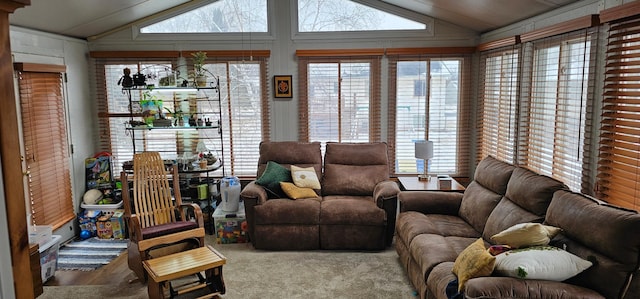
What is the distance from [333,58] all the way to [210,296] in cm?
336

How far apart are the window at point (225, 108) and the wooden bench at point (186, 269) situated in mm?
2381

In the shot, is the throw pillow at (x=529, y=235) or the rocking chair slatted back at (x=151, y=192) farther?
the rocking chair slatted back at (x=151, y=192)

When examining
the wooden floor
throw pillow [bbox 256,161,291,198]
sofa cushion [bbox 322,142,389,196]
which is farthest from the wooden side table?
the wooden floor

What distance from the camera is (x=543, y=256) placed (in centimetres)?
247

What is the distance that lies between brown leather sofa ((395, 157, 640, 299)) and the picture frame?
2228 mm

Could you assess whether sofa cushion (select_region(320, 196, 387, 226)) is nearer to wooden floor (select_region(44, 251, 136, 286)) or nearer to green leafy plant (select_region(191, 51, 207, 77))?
wooden floor (select_region(44, 251, 136, 286))

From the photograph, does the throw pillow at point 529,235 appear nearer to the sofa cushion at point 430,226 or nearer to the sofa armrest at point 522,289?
the sofa armrest at point 522,289

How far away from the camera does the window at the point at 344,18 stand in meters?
5.64

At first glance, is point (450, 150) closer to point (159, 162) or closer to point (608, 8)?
point (608, 8)

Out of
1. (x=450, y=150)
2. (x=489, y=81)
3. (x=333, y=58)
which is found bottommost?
(x=450, y=150)

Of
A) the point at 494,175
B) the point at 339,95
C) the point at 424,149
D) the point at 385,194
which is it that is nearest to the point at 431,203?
the point at 385,194

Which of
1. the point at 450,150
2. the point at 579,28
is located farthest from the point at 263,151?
the point at 579,28

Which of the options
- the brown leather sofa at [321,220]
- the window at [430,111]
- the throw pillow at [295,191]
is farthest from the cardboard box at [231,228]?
the window at [430,111]

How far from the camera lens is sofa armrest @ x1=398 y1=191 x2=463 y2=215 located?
4223 millimetres
